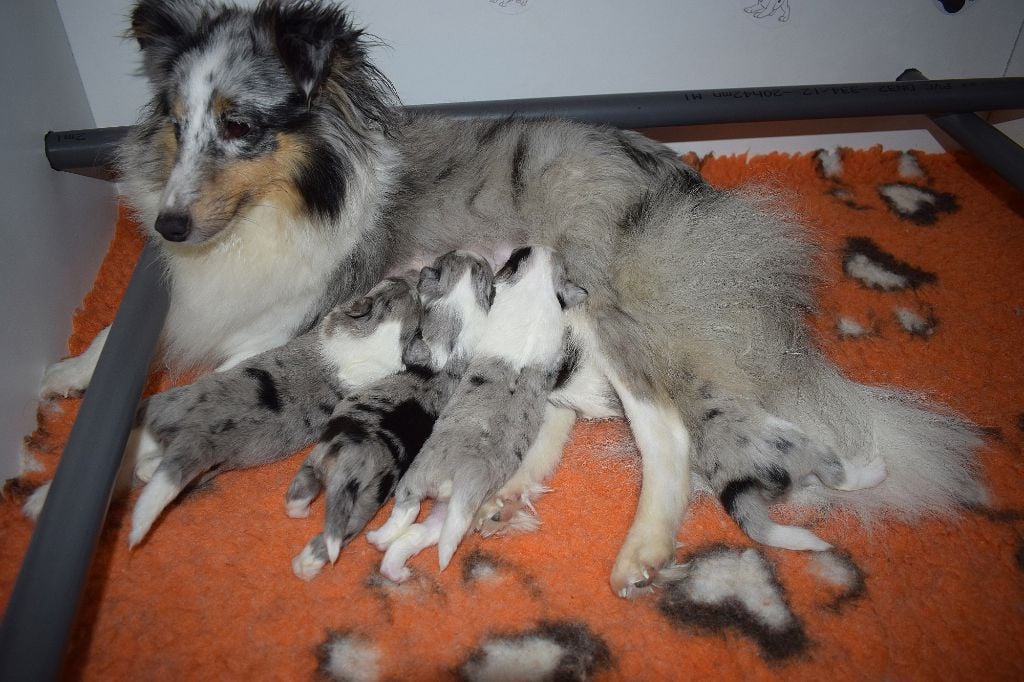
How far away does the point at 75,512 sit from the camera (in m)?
1.48

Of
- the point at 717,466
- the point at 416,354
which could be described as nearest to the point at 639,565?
the point at 717,466

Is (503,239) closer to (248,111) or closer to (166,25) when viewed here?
(248,111)

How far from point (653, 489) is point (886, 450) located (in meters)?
0.63

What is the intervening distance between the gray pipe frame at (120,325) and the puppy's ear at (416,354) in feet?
2.11

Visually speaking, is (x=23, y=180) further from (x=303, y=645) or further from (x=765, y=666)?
(x=765, y=666)

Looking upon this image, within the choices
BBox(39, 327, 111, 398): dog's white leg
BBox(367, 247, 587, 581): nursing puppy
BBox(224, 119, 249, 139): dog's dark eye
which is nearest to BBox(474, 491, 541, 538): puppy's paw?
BBox(367, 247, 587, 581): nursing puppy

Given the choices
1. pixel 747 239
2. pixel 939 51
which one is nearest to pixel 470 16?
pixel 747 239

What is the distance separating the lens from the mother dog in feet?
5.86

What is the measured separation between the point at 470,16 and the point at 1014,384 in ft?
7.23

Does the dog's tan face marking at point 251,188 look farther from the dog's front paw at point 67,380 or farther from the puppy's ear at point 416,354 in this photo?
the dog's front paw at point 67,380

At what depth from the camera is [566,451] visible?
6.77 ft

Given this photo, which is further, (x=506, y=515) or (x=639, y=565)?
(x=506, y=515)

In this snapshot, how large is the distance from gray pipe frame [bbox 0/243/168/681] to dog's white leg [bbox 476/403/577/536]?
34.0 inches

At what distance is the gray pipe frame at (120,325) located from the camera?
133 centimetres
